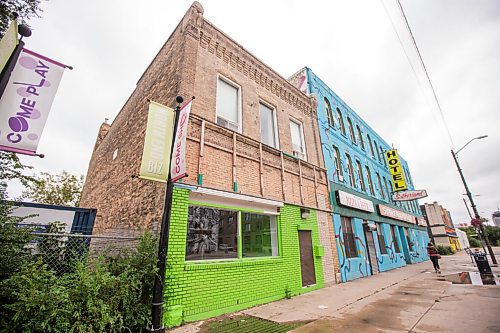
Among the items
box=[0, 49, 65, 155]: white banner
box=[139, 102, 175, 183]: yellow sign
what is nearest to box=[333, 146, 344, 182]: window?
box=[139, 102, 175, 183]: yellow sign

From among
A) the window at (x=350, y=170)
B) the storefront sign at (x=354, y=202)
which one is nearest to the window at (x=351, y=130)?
the window at (x=350, y=170)

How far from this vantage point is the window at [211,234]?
586 cm

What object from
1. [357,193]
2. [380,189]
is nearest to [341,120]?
[357,193]

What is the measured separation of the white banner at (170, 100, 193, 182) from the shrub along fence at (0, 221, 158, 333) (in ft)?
5.51

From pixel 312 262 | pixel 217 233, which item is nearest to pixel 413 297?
pixel 312 262

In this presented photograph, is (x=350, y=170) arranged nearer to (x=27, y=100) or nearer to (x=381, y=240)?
(x=381, y=240)

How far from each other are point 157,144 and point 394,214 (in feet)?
64.6

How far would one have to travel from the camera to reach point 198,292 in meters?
5.39

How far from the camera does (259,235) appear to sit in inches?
294

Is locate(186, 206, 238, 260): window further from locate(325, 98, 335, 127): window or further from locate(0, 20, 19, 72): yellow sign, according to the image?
locate(325, 98, 335, 127): window

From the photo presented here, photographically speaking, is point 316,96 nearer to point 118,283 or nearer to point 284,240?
point 284,240

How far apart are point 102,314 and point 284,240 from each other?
5.69m

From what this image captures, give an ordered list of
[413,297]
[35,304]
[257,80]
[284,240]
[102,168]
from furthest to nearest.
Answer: [102,168], [257,80], [284,240], [413,297], [35,304]

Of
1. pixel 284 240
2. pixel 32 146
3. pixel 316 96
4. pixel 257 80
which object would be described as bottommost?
pixel 284 240
